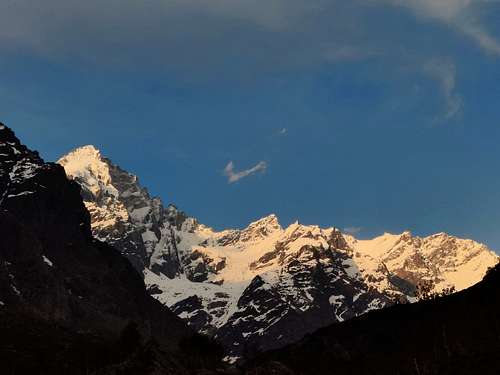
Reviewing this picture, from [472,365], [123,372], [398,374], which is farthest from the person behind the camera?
[398,374]

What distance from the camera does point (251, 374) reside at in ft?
555

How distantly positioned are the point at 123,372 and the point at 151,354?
731 cm

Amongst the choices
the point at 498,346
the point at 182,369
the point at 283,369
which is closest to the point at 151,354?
the point at 182,369

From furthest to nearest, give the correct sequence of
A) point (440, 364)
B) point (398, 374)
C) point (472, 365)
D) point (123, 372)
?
point (398, 374) < point (440, 364) < point (472, 365) < point (123, 372)

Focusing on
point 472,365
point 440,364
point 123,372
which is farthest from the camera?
point 440,364

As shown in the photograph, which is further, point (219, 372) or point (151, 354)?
point (219, 372)

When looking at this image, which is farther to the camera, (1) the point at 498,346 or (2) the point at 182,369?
(1) the point at 498,346

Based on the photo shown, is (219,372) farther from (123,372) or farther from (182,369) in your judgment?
(123,372)

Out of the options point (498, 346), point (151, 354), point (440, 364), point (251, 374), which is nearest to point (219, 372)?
point (251, 374)

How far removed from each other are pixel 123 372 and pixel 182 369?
1311 centimetres

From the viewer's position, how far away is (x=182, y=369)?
162m

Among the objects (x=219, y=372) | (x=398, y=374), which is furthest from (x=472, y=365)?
(x=219, y=372)

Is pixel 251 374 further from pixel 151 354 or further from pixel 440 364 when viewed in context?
pixel 440 364

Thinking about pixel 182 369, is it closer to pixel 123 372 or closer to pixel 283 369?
pixel 123 372
